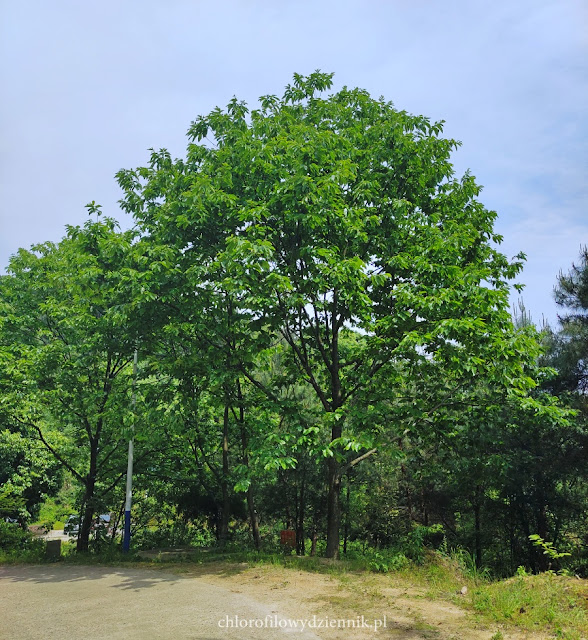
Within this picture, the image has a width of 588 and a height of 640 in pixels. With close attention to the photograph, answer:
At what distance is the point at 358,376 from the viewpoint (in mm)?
13273

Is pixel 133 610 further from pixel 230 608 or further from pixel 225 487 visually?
pixel 225 487

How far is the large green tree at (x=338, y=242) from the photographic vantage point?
33.6 feet

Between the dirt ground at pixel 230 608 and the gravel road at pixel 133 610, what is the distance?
1 centimetres

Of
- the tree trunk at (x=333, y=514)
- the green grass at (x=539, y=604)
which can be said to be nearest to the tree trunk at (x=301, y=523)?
the tree trunk at (x=333, y=514)

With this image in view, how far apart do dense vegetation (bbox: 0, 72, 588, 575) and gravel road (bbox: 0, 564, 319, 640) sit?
2.32 metres

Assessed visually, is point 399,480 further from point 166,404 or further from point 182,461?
point 166,404

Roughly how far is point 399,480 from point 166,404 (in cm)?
924

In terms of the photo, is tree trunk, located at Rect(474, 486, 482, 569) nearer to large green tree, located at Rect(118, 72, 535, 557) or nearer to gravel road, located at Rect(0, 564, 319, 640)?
large green tree, located at Rect(118, 72, 535, 557)

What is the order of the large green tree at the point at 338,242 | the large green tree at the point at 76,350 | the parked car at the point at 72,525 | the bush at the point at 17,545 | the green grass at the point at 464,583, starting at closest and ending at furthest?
the green grass at the point at 464,583
the large green tree at the point at 338,242
the large green tree at the point at 76,350
the bush at the point at 17,545
the parked car at the point at 72,525

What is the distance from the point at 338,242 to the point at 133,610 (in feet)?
25.1

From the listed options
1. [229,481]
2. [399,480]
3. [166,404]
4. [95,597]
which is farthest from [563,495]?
[95,597]

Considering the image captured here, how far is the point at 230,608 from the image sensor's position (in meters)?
7.71

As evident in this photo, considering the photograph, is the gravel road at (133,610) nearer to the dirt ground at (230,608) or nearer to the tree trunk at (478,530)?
the dirt ground at (230,608)

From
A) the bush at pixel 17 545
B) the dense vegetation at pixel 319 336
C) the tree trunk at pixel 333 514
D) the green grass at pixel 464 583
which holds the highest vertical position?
the dense vegetation at pixel 319 336
